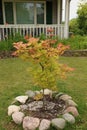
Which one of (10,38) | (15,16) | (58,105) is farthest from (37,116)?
(15,16)

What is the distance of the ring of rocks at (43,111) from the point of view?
147 inches

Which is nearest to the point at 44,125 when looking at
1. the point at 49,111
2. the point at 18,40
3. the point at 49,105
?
the point at 49,111

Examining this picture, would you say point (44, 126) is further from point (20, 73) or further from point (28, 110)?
point (20, 73)

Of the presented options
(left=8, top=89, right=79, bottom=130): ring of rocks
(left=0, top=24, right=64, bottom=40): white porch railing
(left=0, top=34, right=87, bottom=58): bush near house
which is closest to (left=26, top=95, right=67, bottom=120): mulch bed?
(left=8, top=89, right=79, bottom=130): ring of rocks

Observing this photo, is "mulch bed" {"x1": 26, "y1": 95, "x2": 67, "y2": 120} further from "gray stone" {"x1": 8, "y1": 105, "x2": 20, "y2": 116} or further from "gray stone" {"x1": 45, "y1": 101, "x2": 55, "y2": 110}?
"gray stone" {"x1": 8, "y1": 105, "x2": 20, "y2": 116}

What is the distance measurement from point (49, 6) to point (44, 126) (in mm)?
10376

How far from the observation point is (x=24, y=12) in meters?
13.0

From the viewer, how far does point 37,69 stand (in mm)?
4004

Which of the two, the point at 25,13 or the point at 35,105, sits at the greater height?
the point at 25,13

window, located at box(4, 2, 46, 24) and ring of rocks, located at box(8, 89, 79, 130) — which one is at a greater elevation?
window, located at box(4, 2, 46, 24)

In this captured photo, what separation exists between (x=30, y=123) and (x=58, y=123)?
47 centimetres

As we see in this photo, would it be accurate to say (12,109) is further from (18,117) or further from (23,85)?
(23,85)

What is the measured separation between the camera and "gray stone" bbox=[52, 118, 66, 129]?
12.1 ft

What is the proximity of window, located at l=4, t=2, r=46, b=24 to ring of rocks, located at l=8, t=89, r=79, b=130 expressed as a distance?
893cm
